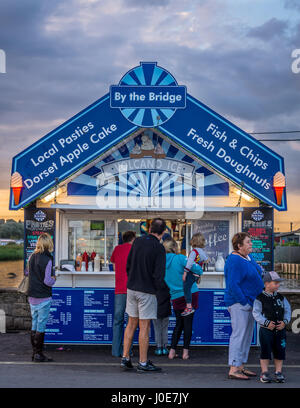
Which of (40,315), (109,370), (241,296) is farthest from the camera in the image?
(40,315)

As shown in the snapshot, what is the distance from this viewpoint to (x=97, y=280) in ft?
30.3

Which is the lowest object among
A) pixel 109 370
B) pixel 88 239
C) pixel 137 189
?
pixel 109 370

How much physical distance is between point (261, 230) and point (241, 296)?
371cm

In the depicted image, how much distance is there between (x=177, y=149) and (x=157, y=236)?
10.4 ft

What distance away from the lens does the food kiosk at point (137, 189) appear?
869cm

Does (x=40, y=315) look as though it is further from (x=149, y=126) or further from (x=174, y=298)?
(x=149, y=126)

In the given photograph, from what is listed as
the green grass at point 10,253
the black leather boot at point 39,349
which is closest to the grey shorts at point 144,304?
the black leather boot at point 39,349

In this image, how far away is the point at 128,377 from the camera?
6.66 m

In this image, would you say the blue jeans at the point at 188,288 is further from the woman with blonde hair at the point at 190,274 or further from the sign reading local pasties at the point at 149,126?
the sign reading local pasties at the point at 149,126

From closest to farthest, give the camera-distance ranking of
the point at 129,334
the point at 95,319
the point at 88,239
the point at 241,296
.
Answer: the point at 241,296
the point at 129,334
the point at 95,319
the point at 88,239

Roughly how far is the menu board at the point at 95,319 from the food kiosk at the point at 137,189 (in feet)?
0.05

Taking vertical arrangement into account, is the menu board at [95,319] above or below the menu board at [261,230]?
below

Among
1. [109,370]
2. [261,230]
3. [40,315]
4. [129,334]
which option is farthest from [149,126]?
[109,370]
